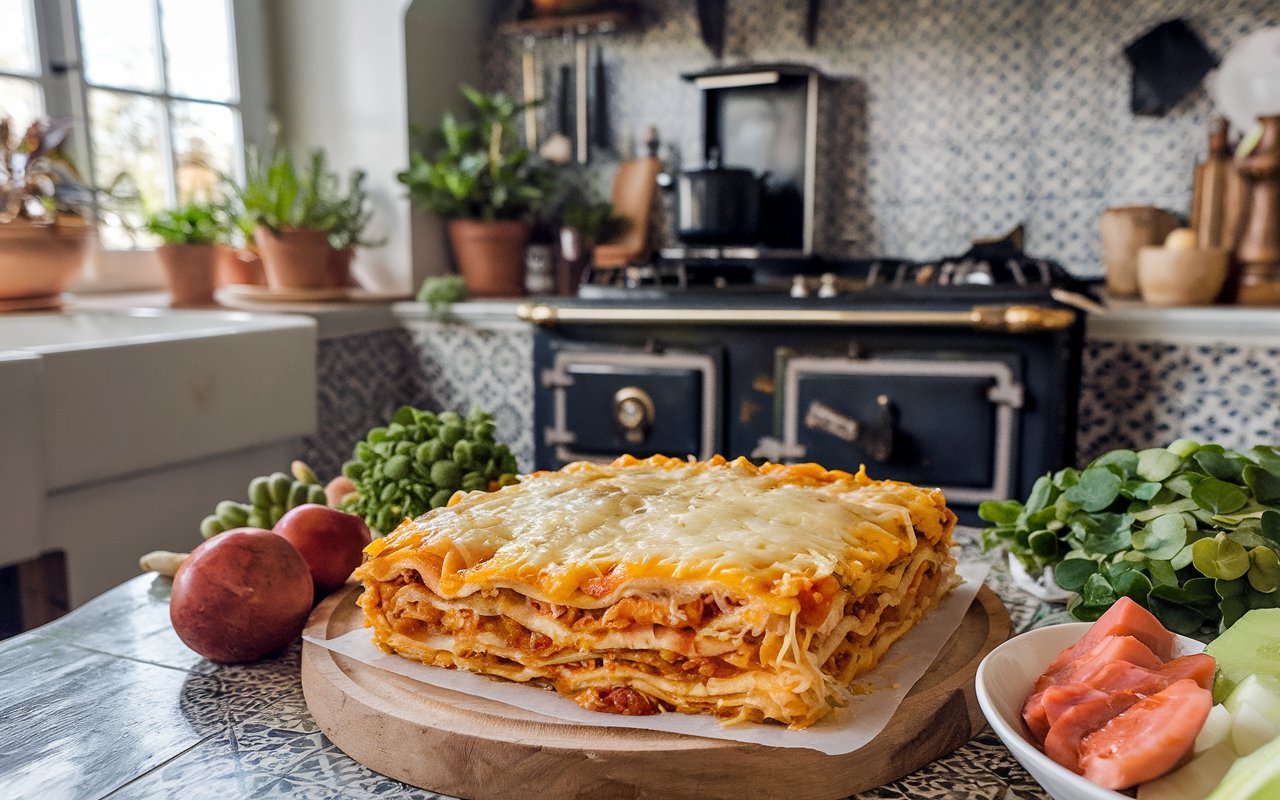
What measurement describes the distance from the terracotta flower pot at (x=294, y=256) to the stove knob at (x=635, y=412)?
1.18 metres

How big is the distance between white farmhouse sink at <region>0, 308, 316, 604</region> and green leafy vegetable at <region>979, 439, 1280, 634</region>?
1.75 metres

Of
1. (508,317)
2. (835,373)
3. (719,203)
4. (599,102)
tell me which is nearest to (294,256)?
(508,317)

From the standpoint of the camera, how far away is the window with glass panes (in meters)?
2.92

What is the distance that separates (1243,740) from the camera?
63cm

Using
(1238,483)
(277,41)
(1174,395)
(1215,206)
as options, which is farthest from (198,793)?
(277,41)

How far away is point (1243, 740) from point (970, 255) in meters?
2.58

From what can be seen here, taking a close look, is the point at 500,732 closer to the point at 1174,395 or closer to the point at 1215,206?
the point at 1174,395

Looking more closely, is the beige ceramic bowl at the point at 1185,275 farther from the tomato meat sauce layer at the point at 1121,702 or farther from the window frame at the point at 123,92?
the window frame at the point at 123,92

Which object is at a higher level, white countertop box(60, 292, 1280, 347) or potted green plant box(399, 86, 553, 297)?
potted green plant box(399, 86, 553, 297)

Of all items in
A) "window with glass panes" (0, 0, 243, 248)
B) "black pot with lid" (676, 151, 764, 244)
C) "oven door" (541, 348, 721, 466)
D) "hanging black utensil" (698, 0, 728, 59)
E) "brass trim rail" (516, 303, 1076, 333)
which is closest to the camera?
"brass trim rail" (516, 303, 1076, 333)

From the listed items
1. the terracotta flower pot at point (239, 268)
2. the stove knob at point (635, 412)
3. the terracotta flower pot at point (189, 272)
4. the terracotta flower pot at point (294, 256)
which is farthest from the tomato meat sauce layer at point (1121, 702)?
the terracotta flower pot at point (239, 268)

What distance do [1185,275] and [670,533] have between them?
92.1 inches

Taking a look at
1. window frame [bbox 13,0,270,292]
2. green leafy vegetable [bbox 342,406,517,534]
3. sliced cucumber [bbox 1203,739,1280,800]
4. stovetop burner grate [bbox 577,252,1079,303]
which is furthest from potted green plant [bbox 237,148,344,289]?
sliced cucumber [bbox 1203,739,1280,800]

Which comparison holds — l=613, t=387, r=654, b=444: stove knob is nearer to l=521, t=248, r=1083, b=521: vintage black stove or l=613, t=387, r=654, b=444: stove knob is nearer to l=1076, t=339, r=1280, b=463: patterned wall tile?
l=521, t=248, r=1083, b=521: vintage black stove
